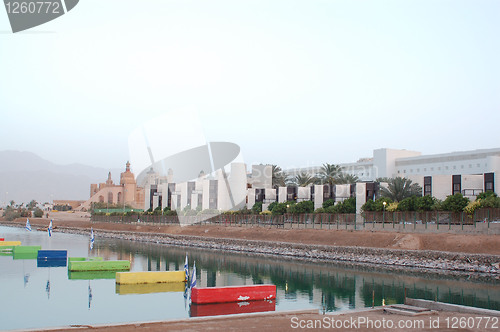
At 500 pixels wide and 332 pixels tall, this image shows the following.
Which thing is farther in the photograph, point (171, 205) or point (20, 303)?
point (171, 205)

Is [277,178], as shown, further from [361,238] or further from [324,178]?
[361,238]

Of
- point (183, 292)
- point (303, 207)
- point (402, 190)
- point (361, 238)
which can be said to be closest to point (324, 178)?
point (303, 207)

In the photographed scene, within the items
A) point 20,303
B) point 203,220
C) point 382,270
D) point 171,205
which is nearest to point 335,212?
point 382,270

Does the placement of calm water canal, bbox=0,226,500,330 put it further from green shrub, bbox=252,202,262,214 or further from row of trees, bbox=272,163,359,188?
green shrub, bbox=252,202,262,214

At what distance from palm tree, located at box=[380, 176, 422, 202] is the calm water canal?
21491 millimetres

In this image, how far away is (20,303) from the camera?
29.0 meters

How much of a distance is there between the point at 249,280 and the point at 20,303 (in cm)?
1714

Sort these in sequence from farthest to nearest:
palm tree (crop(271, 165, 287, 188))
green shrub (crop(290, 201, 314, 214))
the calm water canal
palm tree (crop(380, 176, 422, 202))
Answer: palm tree (crop(271, 165, 287, 188)), green shrub (crop(290, 201, 314, 214)), palm tree (crop(380, 176, 422, 202)), the calm water canal

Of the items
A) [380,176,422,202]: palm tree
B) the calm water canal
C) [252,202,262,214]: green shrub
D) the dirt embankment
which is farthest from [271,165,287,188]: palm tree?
the calm water canal

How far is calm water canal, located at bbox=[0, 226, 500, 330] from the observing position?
2627 centimetres

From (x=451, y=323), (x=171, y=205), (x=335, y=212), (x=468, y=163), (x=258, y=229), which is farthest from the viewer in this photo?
(x=171, y=205)

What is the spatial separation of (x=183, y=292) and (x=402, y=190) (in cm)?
4177

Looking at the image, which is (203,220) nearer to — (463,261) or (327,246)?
(327,246)

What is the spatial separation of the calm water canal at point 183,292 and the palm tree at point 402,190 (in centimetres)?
2149
